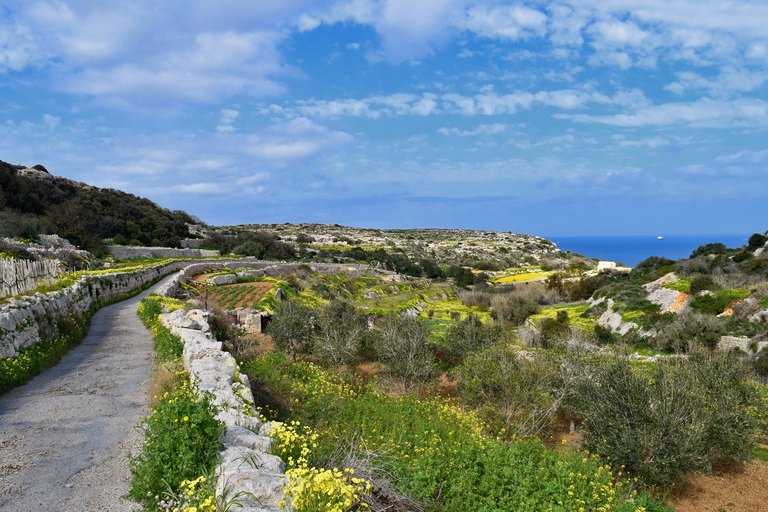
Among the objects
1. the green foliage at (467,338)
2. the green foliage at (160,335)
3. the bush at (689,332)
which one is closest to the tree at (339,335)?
the green foliage at (467,338)

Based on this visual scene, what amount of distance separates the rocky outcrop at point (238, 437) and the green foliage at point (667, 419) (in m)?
9.60

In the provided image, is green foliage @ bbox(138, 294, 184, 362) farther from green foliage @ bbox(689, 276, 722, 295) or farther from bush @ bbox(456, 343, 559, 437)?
green foliage @ bbox(689, 276, 722, 295)

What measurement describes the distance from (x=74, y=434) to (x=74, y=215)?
56861mm

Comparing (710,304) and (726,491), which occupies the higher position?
(710,304)

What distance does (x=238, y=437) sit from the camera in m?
5.66

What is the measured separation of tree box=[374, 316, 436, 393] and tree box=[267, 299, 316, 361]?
172 inches

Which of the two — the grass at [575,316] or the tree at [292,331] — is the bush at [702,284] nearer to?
the grass at [575,316]

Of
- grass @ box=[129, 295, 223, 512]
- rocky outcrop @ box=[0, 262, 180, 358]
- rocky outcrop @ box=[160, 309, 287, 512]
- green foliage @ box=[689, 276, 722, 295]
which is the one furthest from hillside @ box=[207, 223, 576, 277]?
grass @ box=[129, 295, 223, 512]

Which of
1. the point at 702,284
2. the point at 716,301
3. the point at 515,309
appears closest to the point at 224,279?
the point at 515,309

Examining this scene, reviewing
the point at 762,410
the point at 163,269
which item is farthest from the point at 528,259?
the point at 762,410

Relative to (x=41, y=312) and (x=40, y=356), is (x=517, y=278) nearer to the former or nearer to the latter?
(x=41, y=312)

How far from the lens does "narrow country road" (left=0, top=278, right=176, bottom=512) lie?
505cm

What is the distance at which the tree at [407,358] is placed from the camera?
59.7 feet

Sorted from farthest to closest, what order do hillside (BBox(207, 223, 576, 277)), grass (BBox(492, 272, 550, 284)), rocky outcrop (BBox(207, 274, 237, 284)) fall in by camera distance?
hillside (BBox(207, 223, 576, 277)) → grass (BBox(492, 272, 550, 284)) → rocky outcrop (BBox(207, 274, 237, 284))
